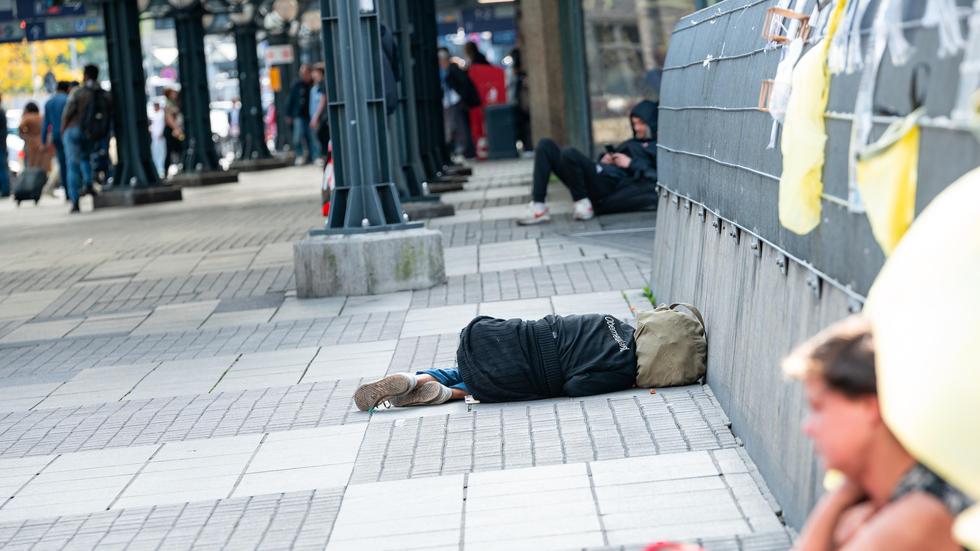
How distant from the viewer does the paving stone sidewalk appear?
4.68 m

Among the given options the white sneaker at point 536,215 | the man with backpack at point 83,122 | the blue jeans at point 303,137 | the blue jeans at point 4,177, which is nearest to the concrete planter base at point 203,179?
the blue jeans at point 4,177

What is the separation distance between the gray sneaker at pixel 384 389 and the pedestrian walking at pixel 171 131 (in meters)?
23.8

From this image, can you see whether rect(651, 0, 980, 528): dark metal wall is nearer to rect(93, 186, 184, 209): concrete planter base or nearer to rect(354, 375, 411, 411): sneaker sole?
rect(354, 375, 411, 411): sneaker sole

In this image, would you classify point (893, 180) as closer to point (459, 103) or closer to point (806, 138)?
point (806, 138)

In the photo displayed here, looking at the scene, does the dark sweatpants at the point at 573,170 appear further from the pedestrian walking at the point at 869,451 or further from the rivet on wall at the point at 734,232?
the pedestrian walking at the point at 869,451

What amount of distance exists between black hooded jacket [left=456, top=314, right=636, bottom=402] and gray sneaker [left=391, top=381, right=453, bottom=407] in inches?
5.5

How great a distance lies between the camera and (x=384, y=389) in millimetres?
6375

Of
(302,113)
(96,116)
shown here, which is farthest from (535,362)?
(302,113)

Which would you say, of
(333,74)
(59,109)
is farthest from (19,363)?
(59,109)

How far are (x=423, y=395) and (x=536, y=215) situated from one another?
25.0ft

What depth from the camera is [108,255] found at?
1455 cm

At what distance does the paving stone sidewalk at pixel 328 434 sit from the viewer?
468 centimetres

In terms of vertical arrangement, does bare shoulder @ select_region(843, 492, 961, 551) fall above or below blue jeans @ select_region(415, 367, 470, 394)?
above

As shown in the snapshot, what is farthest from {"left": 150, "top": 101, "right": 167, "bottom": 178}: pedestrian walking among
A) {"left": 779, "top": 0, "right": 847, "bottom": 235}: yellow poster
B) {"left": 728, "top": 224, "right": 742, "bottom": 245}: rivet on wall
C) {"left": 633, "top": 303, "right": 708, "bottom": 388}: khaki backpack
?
{"left": 779, "top": 0, "right": 847, "bottom": 235}: yellow poster
